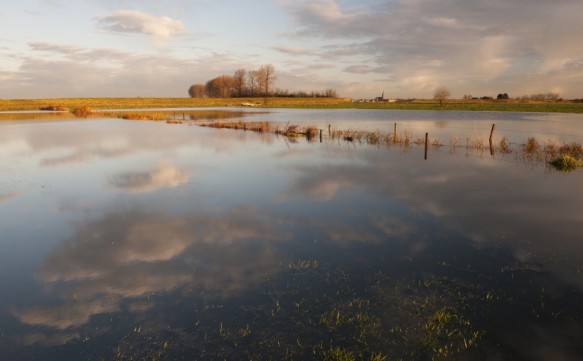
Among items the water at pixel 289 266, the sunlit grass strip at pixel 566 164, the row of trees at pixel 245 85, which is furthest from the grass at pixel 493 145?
the row of trees at pixel 245 85

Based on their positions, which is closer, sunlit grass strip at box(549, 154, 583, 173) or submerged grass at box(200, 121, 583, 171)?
sunlit grass strip at box(549, 154, 583, 173)

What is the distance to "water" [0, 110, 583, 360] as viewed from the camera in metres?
7.27

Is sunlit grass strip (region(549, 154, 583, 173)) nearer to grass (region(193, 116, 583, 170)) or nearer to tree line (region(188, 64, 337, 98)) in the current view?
grass (region(193, 116, 583, 170))

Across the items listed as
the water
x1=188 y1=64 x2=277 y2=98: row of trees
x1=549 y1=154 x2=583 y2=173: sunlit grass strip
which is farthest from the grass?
x1=188 y1=64 x2=277 y2=98: row of trees

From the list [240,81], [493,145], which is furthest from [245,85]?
[493,145]

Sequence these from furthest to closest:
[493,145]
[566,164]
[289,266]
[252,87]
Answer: [252,87] → [493,145] → [566,164] → [289,266]

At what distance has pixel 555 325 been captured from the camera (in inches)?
304

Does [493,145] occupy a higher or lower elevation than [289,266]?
higher

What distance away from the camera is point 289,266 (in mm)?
10383

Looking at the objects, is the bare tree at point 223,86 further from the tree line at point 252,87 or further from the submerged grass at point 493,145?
the submerged grass at point 493,145

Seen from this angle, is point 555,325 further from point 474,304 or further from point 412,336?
point 412,336

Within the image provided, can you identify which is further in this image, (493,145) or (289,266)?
(493,145)

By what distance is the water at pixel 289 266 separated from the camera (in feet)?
23.8

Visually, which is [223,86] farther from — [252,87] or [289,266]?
[289,266]
